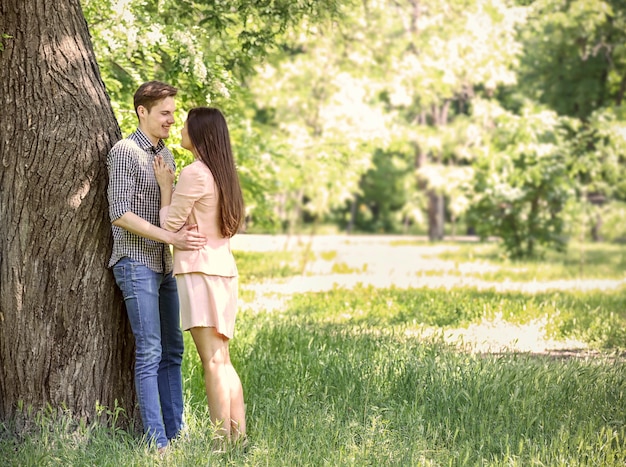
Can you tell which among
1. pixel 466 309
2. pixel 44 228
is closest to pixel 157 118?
pixel 44 228

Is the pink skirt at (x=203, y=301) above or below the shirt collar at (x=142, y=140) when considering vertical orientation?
below

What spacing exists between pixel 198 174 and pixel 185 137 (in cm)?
26

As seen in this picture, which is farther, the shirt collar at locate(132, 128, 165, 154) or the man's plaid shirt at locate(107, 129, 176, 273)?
the shirt collar at locate(132, 128, 165, 154)

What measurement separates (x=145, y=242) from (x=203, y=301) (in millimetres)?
464

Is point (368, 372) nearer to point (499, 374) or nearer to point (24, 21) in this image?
point (499, 374)

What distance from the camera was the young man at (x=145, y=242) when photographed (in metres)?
4.94

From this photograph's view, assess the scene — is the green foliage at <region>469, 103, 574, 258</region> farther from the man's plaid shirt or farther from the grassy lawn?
the man's plaid shirt

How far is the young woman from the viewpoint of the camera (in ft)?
16.3

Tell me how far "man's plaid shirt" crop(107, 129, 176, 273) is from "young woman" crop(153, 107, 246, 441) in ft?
0.28

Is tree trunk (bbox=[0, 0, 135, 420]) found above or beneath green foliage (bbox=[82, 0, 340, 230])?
beneath

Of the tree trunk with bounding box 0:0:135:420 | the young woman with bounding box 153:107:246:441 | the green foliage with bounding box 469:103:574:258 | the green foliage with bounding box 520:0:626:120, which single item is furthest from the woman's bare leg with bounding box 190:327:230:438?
the green foliage with bounding box 520:0:626:120

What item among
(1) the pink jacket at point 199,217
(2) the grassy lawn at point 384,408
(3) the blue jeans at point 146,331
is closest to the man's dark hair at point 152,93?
(1) the pink jacket at point 199,217

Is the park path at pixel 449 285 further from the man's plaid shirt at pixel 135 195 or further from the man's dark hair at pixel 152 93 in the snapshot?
the man's dark hair at pixel 152 93

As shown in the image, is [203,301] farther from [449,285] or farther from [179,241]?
[449,285]
